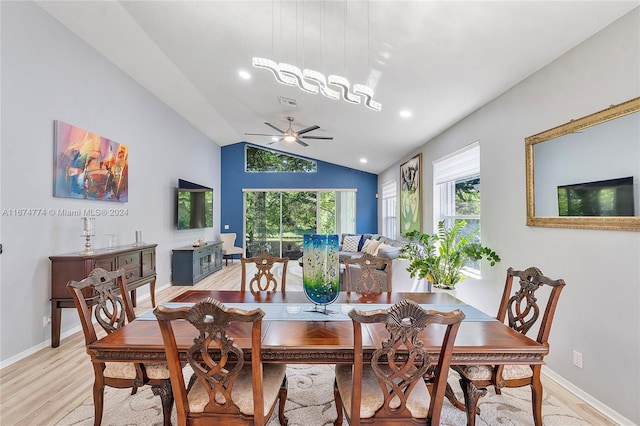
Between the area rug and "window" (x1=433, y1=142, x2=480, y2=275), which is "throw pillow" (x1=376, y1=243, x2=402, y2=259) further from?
the area rug

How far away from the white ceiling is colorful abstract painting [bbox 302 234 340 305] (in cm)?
173

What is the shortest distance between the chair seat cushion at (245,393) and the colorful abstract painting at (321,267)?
445mm

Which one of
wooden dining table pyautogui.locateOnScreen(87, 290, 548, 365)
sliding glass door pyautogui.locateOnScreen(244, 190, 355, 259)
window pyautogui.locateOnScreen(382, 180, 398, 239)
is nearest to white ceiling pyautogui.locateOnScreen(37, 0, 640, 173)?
wooden dining table pyautogui.locateOnScreen(87, 290, 548, 365)

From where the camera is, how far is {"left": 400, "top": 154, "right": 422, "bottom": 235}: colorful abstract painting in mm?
5625

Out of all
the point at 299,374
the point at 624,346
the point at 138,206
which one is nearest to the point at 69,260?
the point at 138,206

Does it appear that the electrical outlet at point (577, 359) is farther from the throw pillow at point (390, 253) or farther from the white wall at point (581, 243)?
the throw pillow at point (390, 253)

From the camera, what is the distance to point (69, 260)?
3059mm

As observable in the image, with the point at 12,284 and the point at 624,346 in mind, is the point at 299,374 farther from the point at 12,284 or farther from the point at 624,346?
the point at 12,284

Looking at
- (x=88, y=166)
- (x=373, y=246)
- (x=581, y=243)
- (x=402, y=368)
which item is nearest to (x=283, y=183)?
(x=373, y=246)

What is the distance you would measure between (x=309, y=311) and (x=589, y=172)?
6.74ft

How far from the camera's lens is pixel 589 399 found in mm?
2080

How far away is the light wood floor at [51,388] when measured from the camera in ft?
6.49

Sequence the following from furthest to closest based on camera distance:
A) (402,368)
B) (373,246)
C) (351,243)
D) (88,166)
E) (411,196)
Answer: (351,243) < (373,246) < (411,196) < (88,166) < (402,368)

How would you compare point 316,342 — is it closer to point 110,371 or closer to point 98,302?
point 110,371
